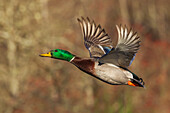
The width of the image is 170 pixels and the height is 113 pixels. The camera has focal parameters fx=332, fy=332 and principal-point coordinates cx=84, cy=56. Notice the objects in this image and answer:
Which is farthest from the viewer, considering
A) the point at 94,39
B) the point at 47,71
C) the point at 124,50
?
the point at 47,71

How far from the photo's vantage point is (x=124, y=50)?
411 cm

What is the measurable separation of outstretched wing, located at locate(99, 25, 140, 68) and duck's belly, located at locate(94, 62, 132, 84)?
69mm

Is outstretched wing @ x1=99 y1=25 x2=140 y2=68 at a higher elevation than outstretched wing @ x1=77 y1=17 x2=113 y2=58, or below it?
below

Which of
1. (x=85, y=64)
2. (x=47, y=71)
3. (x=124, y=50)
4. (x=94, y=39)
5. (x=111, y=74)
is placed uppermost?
(x=47, y=71)

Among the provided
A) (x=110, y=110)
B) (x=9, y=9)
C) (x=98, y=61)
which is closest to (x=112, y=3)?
(x=9, y=9)

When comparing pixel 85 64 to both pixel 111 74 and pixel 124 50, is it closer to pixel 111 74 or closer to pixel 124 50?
pixel 111 74

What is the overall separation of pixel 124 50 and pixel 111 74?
13.4 inches

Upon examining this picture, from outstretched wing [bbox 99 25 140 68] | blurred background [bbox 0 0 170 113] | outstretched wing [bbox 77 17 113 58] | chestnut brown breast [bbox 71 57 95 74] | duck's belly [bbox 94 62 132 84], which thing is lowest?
duck's belly [bbox 94 62 132 84]

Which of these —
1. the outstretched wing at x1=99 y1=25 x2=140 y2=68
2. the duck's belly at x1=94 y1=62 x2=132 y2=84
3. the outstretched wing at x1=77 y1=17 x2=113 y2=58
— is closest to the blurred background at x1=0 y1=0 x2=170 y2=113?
the outstretched wing at x1=77 y1=17 x2=113 y2=58

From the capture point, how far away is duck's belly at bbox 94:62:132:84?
411cm

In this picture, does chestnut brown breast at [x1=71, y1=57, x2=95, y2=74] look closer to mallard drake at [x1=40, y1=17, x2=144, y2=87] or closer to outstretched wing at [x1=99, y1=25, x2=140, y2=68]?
mallard drake at [x1=40, y1=17, x2=144, y2=87]

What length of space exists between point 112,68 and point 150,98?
1072cm

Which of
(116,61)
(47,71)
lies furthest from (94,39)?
(47,71)

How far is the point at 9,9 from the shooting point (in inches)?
385
